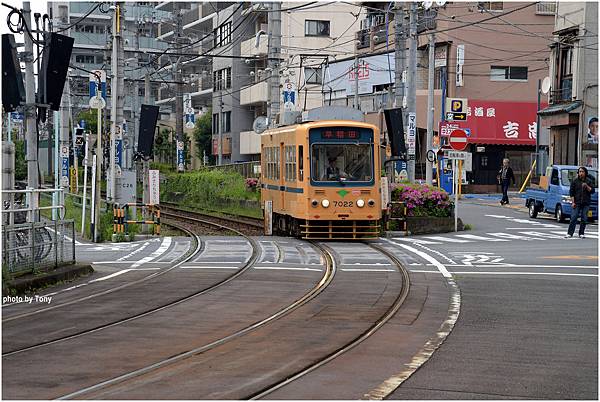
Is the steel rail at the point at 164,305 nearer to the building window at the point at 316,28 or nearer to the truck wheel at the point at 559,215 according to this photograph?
the truck wheel at the point at 559,215

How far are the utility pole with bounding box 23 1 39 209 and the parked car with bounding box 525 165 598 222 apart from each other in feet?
52.3

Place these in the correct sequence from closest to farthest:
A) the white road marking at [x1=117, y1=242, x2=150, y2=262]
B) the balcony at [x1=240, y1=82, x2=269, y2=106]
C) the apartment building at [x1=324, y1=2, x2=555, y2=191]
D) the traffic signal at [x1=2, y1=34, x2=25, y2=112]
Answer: the traffic signal at [x1=2, y1=34, x2=25, y2=112]
the white road marking at [x1=117, y1=242, x2=150, y2=262]
the apartment building at [x1=324, y1=2, x2=555, y2=191]
the balcony at [x1=240, y1=82, x2=269, y2=106]

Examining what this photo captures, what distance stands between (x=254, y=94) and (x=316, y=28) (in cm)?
607

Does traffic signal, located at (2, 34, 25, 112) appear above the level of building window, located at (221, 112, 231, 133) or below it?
below

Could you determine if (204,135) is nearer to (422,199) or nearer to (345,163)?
(422,199)

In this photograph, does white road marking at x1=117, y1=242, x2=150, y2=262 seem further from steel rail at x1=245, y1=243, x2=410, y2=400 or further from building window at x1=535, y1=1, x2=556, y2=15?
building window at x1=535, y1=1, x2=556, y2=15

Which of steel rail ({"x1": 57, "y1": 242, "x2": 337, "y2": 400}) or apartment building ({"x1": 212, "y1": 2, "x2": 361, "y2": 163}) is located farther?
apartment building ({"x1": 212, "y1": 2, "x2": 361, "y2": 163})

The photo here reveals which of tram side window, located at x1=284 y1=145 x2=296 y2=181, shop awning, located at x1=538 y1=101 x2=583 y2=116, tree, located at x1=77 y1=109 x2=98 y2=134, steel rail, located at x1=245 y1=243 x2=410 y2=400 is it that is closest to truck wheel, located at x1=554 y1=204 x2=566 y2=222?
tram side window, located at x1=284 y1=145 x2=296 y2=181

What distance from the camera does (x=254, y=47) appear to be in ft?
202

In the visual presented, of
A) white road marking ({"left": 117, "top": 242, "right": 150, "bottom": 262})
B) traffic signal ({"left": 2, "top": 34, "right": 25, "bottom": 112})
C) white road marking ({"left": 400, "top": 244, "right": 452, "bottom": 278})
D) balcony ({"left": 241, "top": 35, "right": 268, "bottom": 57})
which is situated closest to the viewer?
white road marking ({"left": 400, "top": 244, "right": 452, "bottom": 278})

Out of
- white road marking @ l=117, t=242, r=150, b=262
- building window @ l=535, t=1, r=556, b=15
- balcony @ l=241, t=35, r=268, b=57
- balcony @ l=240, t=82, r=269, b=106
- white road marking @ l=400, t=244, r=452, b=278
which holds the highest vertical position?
building window @ l=535, t=1, r=556, b=15

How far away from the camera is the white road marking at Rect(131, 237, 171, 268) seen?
19.0 meters

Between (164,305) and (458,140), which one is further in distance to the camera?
(458,140)

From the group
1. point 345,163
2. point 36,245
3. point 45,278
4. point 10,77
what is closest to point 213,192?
point 345,163
